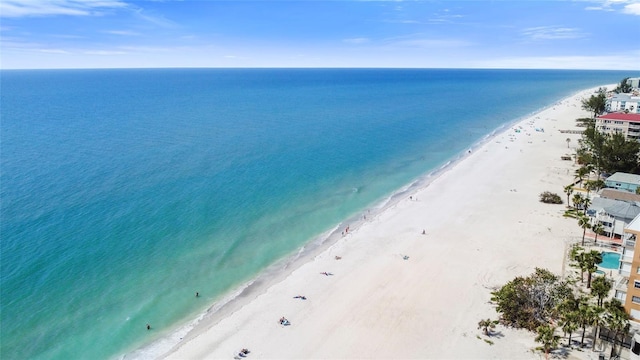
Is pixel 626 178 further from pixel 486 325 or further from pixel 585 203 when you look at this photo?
pixel 486 325

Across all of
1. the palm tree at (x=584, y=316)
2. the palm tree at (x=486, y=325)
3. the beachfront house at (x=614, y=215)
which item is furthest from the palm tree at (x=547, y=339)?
the beachfront house at (x=614, y=215)

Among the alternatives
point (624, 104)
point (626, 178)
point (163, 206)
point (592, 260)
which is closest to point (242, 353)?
point (592, 260)

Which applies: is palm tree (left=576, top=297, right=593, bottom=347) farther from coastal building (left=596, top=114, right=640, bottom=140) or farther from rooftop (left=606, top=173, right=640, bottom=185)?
coastal building (left=596, top=114, right=640, bottom=140)

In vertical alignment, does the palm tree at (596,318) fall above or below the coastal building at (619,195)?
below

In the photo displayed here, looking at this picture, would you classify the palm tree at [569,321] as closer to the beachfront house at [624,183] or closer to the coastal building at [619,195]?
the coastal building at [619,195]

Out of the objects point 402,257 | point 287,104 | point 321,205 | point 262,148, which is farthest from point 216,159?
point 287,104

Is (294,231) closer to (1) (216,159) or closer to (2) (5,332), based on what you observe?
(2) (5,332)
